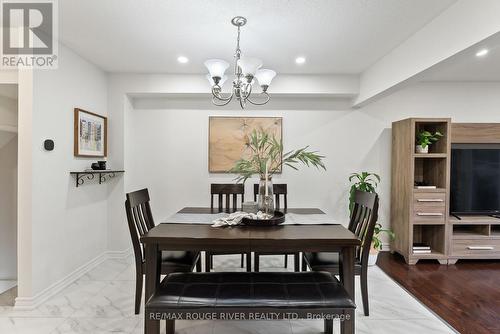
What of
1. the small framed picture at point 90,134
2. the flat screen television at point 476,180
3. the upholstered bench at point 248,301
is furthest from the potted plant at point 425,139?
→ the small framed picture at point 90,134

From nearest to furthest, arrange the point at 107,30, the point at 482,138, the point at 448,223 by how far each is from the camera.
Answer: the point at 107,30 → the point at 448,223 → the point at 482,138

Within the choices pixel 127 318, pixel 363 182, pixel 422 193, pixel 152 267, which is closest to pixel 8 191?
pixel 127 318

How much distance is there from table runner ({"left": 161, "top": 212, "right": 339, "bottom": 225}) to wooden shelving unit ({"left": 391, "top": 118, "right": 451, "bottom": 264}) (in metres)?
1.59

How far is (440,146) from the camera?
349 cm

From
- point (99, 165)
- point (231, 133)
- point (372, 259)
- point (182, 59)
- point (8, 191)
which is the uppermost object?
point (182, 59)

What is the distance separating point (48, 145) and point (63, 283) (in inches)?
54.7

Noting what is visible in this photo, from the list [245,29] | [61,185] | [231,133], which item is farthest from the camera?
[231,133]

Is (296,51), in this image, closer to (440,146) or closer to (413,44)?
(413,44)

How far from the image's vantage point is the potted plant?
11.1 feet

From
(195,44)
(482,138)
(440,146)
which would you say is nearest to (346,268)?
(195,44)

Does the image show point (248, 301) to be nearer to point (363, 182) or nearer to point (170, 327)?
point (170, 327)

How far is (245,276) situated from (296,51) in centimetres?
226

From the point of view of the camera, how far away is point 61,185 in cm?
271

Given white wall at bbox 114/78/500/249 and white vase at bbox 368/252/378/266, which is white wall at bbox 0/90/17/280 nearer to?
white wall at bbox 114/78/500/249
